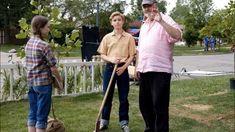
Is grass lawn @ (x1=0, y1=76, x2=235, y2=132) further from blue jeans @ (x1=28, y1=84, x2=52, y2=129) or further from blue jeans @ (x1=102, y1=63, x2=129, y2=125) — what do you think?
blue jeans @ (x1=28, y1=84, x2=52, y2=129)

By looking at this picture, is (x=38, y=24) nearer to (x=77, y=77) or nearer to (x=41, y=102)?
(x=41, y=102)

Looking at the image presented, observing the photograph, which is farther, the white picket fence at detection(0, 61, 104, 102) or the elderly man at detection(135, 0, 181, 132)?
the white picket fence at detection(0, 61, 104, 102)

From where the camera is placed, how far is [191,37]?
1555 inches

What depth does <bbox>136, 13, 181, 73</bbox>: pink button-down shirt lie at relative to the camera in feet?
15.3

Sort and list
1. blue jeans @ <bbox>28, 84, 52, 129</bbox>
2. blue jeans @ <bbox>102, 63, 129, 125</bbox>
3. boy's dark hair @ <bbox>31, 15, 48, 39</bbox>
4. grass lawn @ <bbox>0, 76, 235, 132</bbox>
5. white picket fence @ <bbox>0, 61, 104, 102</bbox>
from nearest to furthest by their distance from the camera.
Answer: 1. boy's dark hair @ <bbox>31, 15, 48, 39</bbox>
2. blue jeans @ <bbox>28, 84, 52, 129</bbox>
3. blue jeans @ <bbox>102, 63, 129, 125</bbox>
4. grass lawn @ <bbox>0, 76, 235, 132</bbox>
5. white picket fence @ <bbox>0, 61, 104, 102</bbox>

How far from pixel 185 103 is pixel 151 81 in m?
3.59

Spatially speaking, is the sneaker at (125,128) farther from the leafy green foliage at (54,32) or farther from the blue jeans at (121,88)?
the leafy green foliage at (54,32)

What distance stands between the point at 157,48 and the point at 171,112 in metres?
2.85

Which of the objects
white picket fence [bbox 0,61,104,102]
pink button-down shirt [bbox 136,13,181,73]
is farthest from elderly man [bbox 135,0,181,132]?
white picket fence [bbox 0,61,104,102]

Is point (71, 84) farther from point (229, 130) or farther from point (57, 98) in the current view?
point (229, 130)

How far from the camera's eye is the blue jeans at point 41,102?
4727 mm

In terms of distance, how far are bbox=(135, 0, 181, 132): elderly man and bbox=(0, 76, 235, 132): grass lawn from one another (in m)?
1.33

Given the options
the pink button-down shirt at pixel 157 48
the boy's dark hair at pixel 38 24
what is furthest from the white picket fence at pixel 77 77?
the pink button-down shirt at pixel 157 48

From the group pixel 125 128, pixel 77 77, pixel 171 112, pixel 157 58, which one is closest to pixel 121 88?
pixel 125 128
